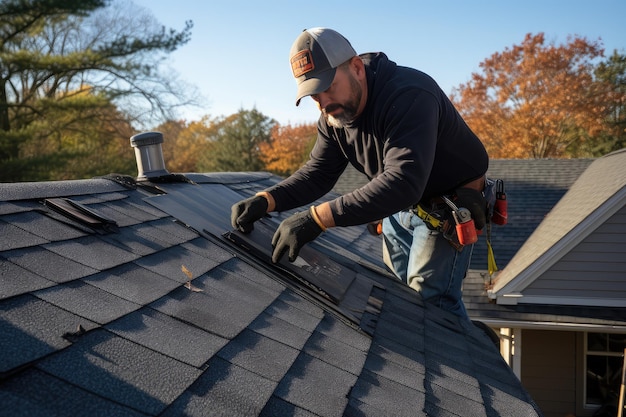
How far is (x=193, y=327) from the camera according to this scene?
2.02 meters

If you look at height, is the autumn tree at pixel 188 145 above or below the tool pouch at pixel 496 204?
above

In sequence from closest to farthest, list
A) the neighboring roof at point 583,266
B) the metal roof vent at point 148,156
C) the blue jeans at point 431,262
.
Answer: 1. the blue jeans at point 431,262
2. the metal roof vent at point 148,156
3. the neighboring roof at point 583,266

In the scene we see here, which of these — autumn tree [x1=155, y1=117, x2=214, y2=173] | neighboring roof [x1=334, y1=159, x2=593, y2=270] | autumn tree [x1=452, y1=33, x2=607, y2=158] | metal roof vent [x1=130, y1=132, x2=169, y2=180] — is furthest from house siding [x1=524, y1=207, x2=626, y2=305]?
autumn tree [x1=155, y1=117, x2=214, y2=173]

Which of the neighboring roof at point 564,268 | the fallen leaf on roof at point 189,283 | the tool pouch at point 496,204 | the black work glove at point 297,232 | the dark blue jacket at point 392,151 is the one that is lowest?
the neighboring roof at point 564,268

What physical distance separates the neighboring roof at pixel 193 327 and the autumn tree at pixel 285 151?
1379 inches

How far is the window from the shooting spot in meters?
10.2

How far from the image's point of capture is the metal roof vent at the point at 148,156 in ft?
13.4

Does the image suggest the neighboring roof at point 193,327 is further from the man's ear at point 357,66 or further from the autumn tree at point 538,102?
the autumn tree at point 538,102

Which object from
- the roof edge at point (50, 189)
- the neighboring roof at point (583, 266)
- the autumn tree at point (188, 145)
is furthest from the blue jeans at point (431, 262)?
the autumn tree at point (188, 145)

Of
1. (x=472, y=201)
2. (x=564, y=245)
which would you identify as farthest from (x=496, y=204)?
(x=564, y=245)

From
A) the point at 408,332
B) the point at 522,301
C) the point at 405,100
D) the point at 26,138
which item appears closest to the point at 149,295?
the point at 408,332

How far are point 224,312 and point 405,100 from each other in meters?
1.50

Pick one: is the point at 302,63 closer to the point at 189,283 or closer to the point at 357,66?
the point at 357,66

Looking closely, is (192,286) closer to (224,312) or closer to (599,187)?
(224,312)
